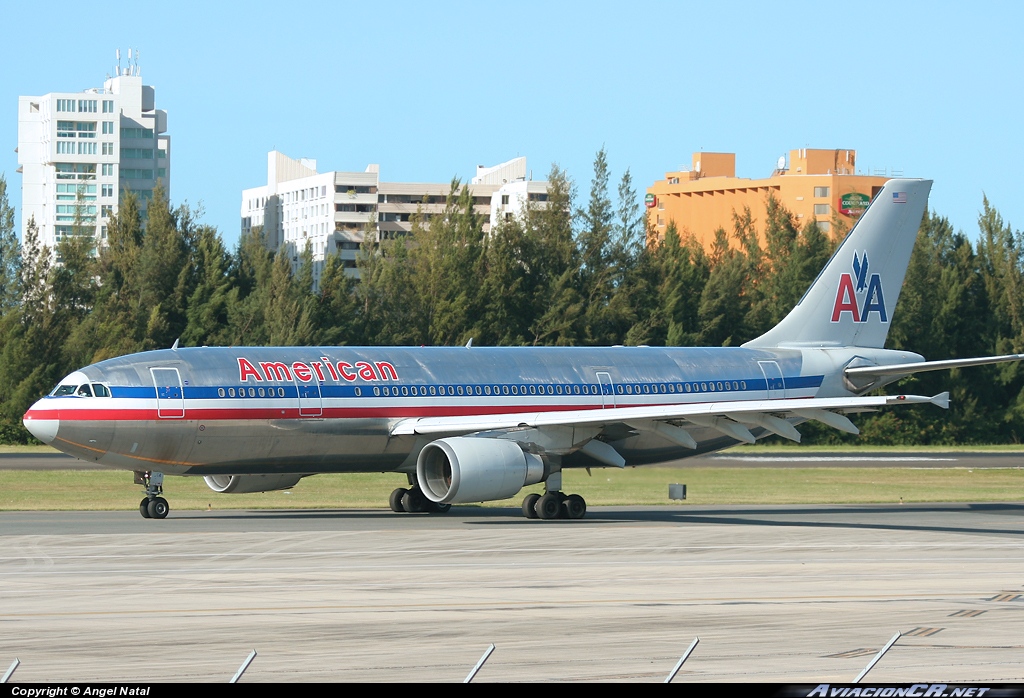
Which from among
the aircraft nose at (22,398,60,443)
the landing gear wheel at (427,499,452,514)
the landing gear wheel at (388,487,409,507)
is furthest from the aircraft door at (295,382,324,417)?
the aircraft nose at (22,398,60,443)

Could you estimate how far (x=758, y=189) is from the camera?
16588 centimetres

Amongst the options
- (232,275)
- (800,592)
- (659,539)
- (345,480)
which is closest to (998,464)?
(345,480)

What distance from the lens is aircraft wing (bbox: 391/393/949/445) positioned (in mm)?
31172

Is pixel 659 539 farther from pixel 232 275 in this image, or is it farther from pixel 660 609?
pixel 232 275

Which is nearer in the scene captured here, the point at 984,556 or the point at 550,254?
the point at 984,556

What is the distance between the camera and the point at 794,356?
40.0 m

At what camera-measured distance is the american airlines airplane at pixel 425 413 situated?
1219 inches

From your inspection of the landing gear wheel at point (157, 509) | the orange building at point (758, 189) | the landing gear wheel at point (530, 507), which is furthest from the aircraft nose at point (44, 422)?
the orange building at point (758, 189)

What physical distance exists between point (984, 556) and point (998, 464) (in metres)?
36.9

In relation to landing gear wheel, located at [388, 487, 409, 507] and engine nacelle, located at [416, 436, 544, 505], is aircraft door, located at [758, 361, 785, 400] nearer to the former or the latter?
engine nacelle, located at [416, 436, 544, 505]

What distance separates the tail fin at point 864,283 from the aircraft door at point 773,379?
223cm

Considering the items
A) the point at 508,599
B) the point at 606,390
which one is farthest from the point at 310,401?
the point at 508,599

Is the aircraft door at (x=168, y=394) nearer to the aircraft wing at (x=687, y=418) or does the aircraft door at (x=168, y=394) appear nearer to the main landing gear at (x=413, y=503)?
the aircraft wing at (x=687, y=418)

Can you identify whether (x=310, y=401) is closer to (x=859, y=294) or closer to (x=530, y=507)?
(x=530, y=507)
